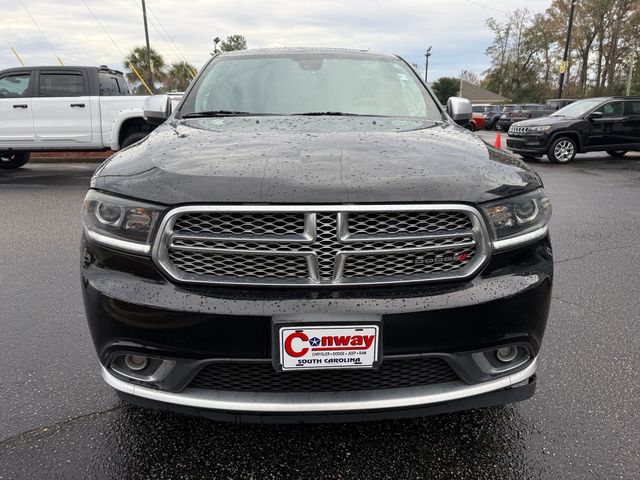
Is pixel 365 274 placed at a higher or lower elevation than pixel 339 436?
higher

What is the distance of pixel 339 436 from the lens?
2088 mm

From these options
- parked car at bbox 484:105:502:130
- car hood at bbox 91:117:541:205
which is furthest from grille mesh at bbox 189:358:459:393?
parked car at bbox 484:105:502:130

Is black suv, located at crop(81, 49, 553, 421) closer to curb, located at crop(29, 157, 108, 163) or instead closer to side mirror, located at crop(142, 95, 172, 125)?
side mirror, located at crop(142, 95, 172, 125)

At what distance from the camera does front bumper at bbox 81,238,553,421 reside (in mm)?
1616

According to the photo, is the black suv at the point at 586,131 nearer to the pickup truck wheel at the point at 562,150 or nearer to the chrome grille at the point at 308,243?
the pickup truck wheel at the point at 562,150

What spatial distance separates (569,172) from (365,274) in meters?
10.7

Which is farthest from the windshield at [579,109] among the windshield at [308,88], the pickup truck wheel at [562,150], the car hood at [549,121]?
the windshield at [308,88]

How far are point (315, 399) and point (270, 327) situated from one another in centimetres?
30

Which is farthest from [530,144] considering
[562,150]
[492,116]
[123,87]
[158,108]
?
[492,116]

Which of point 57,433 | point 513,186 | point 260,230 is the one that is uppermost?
point 513,186

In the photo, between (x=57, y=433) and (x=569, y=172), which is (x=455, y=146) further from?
(x=569, y=172)

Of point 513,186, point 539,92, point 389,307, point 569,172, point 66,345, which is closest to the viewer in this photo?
point 389,307

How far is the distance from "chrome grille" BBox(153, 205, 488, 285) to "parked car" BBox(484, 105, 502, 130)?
31879 mm

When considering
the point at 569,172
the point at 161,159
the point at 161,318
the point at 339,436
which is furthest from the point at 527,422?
the point at 569,172
